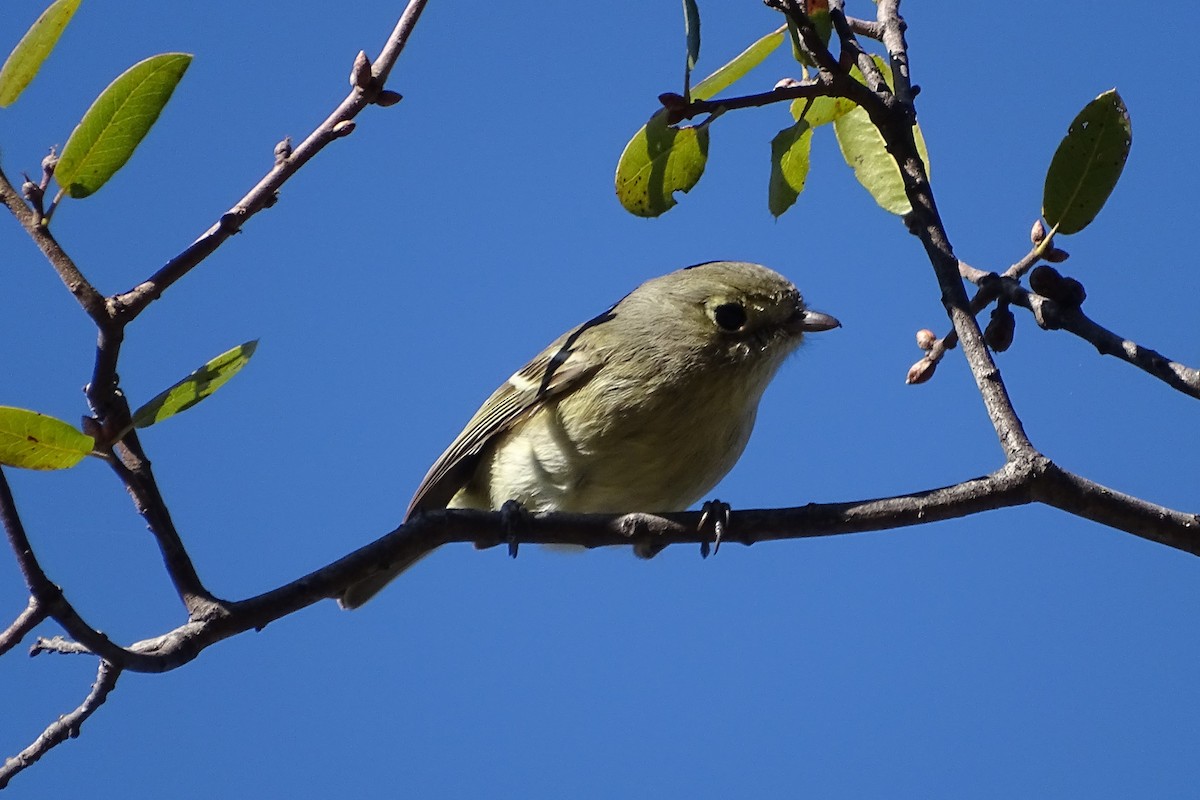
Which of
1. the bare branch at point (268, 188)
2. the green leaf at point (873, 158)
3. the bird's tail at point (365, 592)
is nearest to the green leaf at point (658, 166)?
the green leaf at point (873, 158)

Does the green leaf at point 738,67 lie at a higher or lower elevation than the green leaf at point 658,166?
higher

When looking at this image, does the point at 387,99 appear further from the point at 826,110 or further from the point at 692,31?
the point at 826,110

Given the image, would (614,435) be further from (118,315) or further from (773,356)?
(118,315)

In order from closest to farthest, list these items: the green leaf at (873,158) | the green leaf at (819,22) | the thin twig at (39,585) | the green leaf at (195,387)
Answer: the thin twig at (39,585)
the green leaf at (195,387)
the green leaf at (819,22)
the green leaf at (873,158)

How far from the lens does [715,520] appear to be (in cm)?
252

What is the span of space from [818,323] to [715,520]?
4.57 ft

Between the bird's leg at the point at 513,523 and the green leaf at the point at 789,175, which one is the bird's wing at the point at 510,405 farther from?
the bird's leg at the point at 513,523

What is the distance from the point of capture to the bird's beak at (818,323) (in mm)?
3725

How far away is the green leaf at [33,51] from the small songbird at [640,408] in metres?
1.81

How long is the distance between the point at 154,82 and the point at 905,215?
1477 mm

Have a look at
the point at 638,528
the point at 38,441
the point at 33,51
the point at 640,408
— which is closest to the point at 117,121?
the point at 33,51

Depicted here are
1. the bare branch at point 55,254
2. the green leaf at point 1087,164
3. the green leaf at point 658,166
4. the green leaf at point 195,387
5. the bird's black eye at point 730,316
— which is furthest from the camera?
the bird's black eye at point 730,316

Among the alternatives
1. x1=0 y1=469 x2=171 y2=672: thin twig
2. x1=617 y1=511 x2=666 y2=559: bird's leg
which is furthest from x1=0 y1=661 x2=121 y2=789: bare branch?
x1=617 y1=511 x2=666 y2=559: bird's leg

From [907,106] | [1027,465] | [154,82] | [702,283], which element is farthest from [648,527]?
[702,283]
